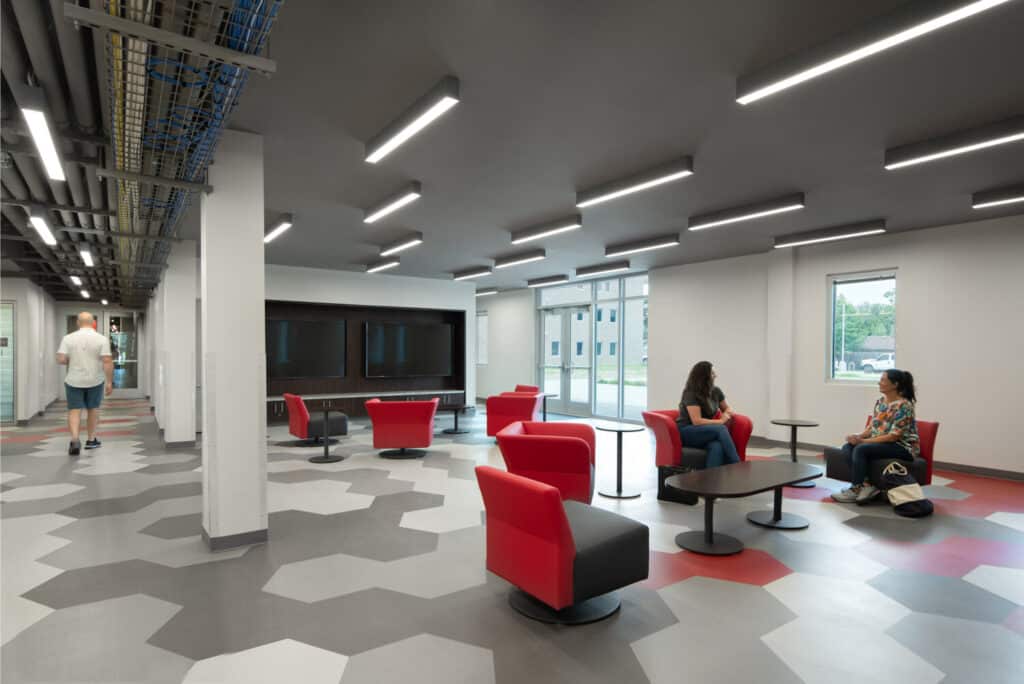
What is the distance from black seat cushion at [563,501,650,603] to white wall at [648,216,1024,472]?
20.3 ft

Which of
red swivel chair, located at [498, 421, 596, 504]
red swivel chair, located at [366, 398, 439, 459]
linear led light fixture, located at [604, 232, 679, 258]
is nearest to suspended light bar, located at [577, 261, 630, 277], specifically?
linear led light fixture, located at [604, 232, 679, 258]

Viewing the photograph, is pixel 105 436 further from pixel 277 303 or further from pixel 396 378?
pixel 396 378

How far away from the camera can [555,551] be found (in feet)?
9.23

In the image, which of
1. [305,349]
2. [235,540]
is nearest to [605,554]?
[235,540]

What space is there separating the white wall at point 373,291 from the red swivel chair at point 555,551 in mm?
8982

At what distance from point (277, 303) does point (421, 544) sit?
8594 mm

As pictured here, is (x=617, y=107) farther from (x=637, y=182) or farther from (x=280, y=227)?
(x=280, y=227)

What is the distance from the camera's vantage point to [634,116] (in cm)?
389

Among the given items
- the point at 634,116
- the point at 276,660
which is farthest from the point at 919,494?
the point at 276,660

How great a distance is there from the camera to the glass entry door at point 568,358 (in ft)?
41.5

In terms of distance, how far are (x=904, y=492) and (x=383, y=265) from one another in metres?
8.47

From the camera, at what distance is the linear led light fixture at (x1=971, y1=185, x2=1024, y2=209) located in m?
5.37

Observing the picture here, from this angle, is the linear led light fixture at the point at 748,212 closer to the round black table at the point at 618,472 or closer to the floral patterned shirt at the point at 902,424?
the floral patterned shirt at the point at 902,424

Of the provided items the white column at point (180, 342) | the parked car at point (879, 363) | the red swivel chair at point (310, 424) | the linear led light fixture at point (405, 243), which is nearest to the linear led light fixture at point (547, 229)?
the linear led light fixture at point (405, 243)
